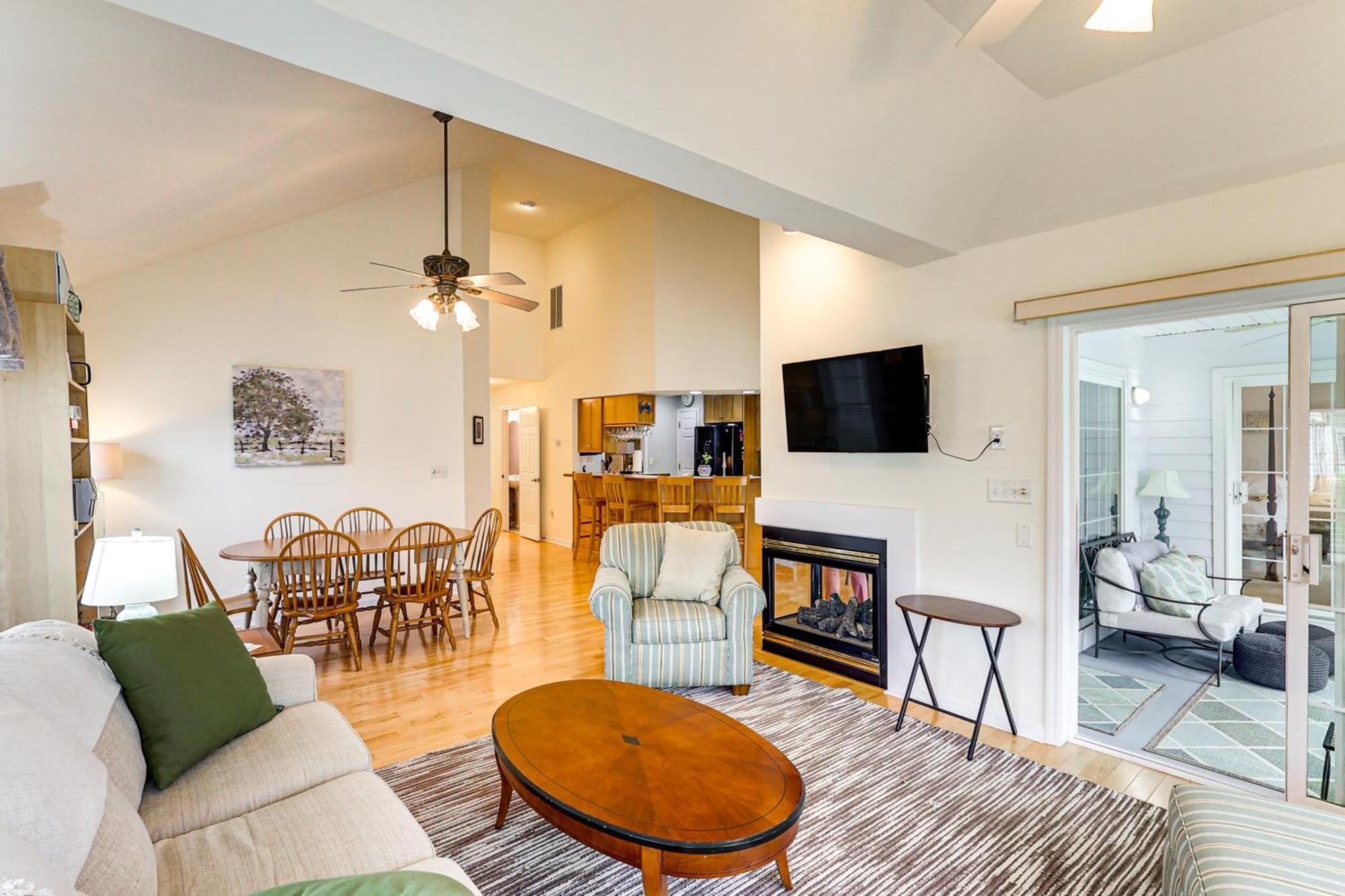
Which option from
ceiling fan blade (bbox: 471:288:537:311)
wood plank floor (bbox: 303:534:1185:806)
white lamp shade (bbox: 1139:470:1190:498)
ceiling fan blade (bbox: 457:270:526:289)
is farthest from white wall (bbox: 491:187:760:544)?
white lamp shade (bbox: 1139:470:1190:498)

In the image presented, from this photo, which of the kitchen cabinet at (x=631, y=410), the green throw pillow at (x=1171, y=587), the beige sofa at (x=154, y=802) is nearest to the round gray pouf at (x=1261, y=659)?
the green throw pillow at (x=1171, y=587)

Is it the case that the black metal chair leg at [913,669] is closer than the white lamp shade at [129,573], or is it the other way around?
the white lamp shade at [129,573]

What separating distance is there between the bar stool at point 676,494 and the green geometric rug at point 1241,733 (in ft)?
14.1

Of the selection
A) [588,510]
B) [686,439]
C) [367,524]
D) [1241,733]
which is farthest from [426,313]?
[1241,733]

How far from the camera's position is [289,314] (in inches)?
201

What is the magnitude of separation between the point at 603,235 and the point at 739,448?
3.31 m

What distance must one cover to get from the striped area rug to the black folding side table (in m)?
0.20

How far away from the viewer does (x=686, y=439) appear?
8.45 m

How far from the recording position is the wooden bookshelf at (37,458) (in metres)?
2.41

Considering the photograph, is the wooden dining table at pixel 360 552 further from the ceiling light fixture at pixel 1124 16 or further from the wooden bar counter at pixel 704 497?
the ceiling light fixture at pixel 1124 16

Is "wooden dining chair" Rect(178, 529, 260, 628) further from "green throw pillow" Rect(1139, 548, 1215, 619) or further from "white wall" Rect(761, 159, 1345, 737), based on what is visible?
"green throw pillow" Rect(1139, 548, 1215, 619)

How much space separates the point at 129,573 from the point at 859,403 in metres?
3.39

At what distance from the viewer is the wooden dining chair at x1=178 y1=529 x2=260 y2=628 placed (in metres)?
3.65

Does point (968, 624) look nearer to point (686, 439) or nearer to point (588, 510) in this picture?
point (588, 510)
